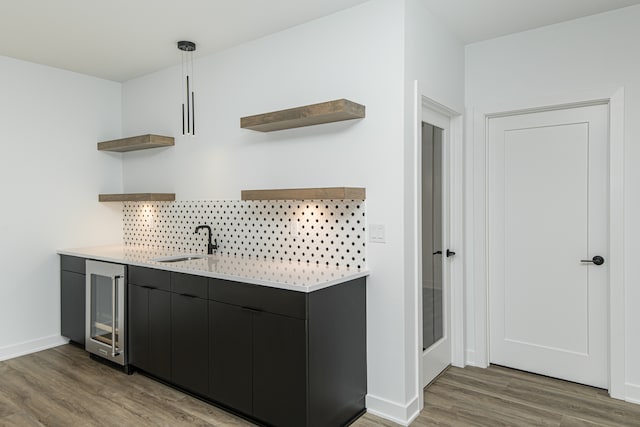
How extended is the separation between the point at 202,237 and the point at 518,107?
9.17ft

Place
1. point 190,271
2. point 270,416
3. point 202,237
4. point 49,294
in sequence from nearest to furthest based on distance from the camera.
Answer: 1. point 270,416
2. point 190,271
3. point 202,237
4. point 49,294

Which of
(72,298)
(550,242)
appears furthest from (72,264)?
(550,242)

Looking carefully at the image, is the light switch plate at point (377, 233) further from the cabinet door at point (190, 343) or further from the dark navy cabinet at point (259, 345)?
the cabinet door at point (190, 343)

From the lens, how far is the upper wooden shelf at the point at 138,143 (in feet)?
12.7

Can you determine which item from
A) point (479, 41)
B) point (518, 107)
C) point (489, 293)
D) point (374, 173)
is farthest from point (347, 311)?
point (479, 41)

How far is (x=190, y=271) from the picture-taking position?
9.33 ft

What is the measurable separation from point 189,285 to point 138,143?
1.72m

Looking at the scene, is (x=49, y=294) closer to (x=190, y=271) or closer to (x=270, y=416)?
(x=190, y=271)

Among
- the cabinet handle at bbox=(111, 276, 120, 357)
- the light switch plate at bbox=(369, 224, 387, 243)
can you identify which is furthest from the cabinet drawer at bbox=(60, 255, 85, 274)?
the light switch plate at bbox=(369, 224, 387, 243)

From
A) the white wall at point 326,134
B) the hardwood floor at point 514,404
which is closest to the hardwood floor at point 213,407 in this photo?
the hardwood floor at point 514,404

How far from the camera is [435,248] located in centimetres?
327

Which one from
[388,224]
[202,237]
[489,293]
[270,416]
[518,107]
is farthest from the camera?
[202,237]

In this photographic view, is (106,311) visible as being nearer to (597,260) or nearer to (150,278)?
(150,278)

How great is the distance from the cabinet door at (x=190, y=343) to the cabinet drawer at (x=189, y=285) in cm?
4
